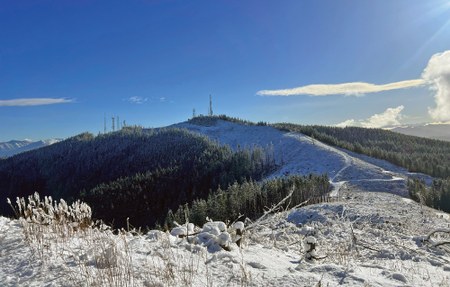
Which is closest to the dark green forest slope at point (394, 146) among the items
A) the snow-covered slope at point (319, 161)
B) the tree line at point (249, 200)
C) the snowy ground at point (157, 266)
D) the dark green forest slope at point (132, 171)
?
the snow-covered slope at point (319, 161)

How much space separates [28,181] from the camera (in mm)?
170875

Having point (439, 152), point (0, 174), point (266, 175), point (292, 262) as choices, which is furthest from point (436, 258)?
point (0, 174)

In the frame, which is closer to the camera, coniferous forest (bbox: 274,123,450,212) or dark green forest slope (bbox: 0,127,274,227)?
coniferous forest (bbox: 274,123,450,212)

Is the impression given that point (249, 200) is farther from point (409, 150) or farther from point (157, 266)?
point (409, 150)

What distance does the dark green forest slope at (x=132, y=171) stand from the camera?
105938 mm

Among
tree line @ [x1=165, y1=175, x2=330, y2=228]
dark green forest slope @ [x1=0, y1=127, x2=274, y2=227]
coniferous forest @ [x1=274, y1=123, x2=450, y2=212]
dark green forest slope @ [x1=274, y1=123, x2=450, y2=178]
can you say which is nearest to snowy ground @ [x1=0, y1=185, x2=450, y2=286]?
coniferous forest @ [x1=274, y1=123, x2=450, y2=212]

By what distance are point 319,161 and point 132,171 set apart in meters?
85.3

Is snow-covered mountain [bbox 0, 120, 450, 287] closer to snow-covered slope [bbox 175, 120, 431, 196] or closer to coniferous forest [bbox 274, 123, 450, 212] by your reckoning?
coniferous forest [bbox 274, 123, 450, 212]

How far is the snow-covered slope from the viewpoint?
237ft

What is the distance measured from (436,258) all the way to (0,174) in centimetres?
20644

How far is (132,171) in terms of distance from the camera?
6088 inches

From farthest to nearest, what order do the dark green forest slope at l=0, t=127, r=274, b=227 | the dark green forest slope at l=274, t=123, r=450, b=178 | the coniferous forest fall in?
the dark green forest slope at l=0, t=127, r=274, b=227 < the dark green forest slope at l=274, t=123, r=450, b=178 < the coniferous forest

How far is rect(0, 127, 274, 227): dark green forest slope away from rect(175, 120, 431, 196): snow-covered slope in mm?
9984

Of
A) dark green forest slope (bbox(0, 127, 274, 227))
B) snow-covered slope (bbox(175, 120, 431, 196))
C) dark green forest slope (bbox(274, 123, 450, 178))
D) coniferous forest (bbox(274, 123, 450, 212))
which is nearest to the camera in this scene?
coniferous forest (bbox(274, 123, 450, 212))
